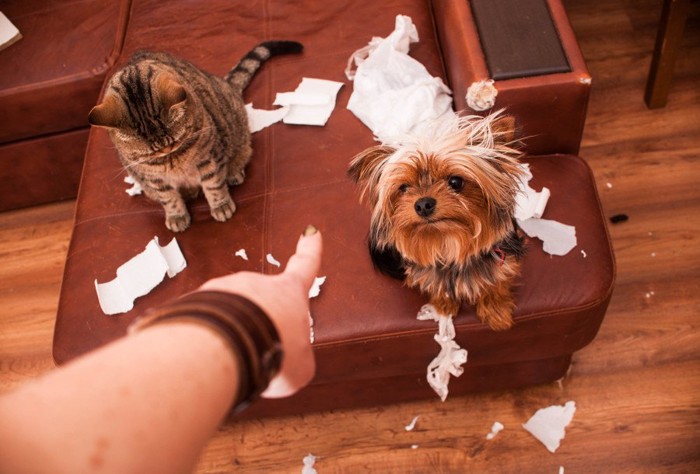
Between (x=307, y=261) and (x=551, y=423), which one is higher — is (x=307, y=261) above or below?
above

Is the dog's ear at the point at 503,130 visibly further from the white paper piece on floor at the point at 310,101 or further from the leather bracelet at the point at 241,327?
the leather bracelet at the point at 241,327

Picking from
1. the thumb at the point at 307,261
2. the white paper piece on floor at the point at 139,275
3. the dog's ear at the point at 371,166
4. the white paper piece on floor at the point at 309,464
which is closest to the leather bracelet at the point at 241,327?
the thumb at the point at 307,261

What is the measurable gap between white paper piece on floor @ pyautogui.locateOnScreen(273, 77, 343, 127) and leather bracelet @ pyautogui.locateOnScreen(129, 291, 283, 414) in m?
1.45

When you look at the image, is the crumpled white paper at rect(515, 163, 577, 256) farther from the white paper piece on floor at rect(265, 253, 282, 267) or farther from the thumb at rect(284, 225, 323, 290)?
the thumb at rect(284, 225, 323, 290)

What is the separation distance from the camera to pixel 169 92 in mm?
1680

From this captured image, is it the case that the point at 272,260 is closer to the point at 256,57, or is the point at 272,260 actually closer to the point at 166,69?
the point at 166,69

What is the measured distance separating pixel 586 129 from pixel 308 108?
4.46 feet

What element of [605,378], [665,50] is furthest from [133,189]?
[665,50]

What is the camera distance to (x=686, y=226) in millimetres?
2400

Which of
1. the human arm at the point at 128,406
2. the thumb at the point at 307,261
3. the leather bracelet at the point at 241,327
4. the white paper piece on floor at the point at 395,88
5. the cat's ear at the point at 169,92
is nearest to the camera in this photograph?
the human arm at the point at 128,406

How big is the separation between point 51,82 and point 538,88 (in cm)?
184

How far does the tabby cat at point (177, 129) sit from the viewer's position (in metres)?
1.71

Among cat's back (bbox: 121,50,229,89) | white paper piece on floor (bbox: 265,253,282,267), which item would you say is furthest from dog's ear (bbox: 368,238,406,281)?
cat's back (bbox: 121,50,229,89)

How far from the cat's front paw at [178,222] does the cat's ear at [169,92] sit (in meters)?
0.40
